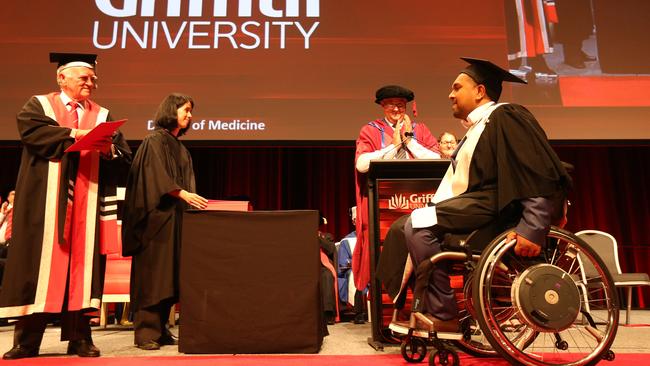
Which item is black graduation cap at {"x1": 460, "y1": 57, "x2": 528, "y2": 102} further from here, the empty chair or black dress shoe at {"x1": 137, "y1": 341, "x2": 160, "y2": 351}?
the empty chair

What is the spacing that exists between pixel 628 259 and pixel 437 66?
12.4 ft

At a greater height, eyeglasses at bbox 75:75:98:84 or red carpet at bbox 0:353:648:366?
eyeglasses at bbox 75:75:98:84

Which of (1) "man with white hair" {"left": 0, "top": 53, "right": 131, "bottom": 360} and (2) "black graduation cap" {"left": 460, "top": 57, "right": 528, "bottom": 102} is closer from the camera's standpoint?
(2) "black graduation cap" {"left": 460, "top": 57, "right": 528, "bottom": 102}

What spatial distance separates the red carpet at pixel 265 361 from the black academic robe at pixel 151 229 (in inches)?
18.5

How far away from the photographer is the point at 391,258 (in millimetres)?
Result: 2193

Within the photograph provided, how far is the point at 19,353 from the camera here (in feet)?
8.00

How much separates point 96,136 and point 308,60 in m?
3.05

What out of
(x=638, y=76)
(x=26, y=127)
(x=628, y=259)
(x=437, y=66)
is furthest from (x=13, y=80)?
(x=628, y=259)

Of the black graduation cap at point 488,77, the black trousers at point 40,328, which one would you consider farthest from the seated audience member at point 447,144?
the black trousers at point 40,328

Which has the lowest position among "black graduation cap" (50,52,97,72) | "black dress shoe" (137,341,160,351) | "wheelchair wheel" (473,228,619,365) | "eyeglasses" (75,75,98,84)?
"black dress shoe" (137,341,160,351)

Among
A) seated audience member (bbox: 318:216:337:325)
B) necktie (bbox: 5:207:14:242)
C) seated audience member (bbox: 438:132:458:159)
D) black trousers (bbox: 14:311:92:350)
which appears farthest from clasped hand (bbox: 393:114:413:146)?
necktie (bbox: 5:207:14:242)

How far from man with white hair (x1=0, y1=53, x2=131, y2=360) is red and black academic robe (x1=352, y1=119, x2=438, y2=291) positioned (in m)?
1.38

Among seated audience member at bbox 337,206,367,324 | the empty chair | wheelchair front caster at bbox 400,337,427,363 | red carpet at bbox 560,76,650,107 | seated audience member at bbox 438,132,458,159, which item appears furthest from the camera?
red carpet at bbox 560,76,650,107

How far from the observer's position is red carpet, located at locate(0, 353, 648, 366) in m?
2.17
